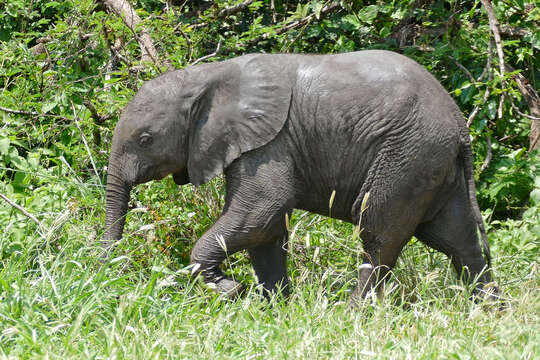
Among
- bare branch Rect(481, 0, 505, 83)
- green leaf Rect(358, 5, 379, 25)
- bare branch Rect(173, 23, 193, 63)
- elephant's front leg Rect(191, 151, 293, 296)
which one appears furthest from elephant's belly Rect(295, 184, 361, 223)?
green leaf Rect(358, 5, 379, 25)

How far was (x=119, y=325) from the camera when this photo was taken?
3949mm

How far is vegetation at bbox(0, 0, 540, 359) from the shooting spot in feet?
12.7

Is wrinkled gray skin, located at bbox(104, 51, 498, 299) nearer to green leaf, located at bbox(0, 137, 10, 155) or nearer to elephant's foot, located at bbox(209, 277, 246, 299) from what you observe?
elephant's foot, located at bbox(209, 277, 246, 299)

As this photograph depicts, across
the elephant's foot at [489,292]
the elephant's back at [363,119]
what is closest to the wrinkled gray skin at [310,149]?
the elephant's back at [363,119]

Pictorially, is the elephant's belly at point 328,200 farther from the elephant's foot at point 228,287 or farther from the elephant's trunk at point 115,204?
the elephant's trunk at point 115,204

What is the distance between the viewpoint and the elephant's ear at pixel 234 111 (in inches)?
183

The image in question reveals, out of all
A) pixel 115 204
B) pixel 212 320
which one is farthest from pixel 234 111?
pixel 212 320

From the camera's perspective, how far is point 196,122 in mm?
4820

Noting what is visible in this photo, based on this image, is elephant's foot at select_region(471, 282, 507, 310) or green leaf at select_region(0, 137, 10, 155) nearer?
elephant's foot at select_region(471, 282, 507, 310)

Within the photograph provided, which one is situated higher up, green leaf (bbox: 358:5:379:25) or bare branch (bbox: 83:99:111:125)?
green leaf (bbox: 358:5:379:25)

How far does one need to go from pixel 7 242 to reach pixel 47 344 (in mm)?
1564

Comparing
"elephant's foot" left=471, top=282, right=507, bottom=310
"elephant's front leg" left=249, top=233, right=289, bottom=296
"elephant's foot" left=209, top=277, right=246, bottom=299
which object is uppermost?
"elephant's foot" left=209, top=277, right=246, bottom=299

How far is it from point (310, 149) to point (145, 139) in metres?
0.92

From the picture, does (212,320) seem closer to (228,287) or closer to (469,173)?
(228,287)
